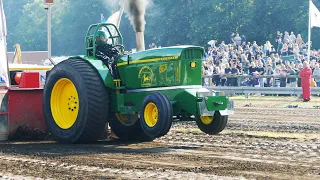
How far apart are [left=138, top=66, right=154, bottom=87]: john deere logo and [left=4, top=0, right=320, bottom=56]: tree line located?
55.4 feet

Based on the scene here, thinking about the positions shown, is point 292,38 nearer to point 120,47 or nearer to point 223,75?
point 223,75

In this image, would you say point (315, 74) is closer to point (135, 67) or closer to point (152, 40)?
point (135, 67)

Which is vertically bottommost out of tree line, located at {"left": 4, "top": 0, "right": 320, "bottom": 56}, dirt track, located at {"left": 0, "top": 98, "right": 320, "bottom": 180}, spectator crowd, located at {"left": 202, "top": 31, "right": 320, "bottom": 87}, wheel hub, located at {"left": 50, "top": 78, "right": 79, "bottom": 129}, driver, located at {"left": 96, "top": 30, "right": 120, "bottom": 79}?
dirt track, located at {"left": 0, "top": 98, "right": 320, "bottom": 180}

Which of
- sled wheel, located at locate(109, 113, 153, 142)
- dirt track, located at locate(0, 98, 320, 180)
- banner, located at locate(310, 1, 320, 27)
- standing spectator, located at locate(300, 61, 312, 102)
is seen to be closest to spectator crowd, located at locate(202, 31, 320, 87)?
banner, located at locate(310, 1, 320, 27)

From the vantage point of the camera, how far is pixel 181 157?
8.48 m

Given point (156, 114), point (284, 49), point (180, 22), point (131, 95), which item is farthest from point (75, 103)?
point (180, 22)

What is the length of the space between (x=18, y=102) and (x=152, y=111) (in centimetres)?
246

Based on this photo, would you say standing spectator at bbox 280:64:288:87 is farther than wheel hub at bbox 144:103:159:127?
Yes

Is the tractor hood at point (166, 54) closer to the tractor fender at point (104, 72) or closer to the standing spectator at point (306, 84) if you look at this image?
the tractor fender at point (104, 72)

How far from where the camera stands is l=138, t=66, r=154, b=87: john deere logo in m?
9.98

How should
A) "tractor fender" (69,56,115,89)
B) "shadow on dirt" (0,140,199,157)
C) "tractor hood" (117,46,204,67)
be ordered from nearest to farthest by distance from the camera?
"shadow on dirt" (0,140,199,157) < "tractor hood" (117,46,204,67) < "tractor fender" (69,56,115,89)

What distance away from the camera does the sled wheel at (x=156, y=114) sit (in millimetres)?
9195

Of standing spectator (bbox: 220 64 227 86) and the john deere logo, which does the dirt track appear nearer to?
the john deere logo

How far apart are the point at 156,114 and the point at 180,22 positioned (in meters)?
35.7
